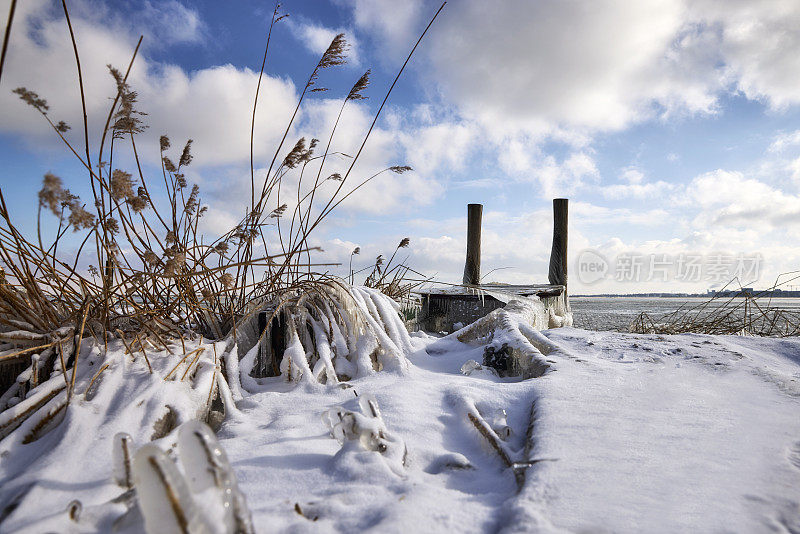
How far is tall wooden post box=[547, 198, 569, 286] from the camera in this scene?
827cm

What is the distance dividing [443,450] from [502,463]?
0.48 ft

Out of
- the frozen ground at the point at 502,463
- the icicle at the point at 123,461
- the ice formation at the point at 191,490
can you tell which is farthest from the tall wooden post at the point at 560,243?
the ice formation at the point at 191,490

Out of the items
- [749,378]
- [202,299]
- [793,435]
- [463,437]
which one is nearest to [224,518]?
[463,437]

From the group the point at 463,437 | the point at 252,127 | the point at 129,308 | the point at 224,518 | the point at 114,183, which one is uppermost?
the point at 252,127

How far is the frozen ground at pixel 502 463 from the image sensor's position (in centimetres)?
74

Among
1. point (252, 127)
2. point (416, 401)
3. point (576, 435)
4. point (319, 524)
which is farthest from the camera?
point (252, 127)

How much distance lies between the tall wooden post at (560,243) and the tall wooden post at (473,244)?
159 centimetres

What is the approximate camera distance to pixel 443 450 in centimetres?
107

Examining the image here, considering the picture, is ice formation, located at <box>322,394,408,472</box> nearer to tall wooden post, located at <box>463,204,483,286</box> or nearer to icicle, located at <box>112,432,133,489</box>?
icicle, located at <box>112,432,133,489</box>

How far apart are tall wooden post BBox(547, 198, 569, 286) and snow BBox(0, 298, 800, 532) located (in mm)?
6795

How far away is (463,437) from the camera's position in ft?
3.79

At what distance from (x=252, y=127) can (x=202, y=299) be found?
75cm

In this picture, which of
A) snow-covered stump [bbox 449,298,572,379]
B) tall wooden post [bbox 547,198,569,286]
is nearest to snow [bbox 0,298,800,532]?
snow-covered stump [bbox 449,298,572,379]

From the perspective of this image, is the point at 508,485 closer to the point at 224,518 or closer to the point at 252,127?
the point at 224,518
